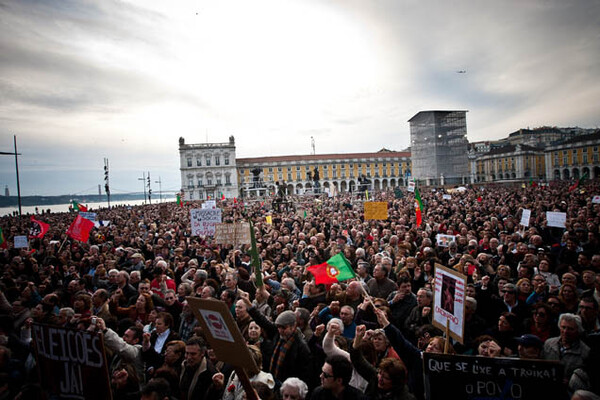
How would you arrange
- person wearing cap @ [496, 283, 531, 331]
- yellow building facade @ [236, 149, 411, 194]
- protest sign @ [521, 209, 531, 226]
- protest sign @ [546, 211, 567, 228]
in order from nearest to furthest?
person wearing cap @ [496, 283, 531, 331] → protest sign @ [546, 211, 567, 228] → protest sign @ [521, 209, 531, 226] → yellow building facade @ [236, 149, 411, 194]

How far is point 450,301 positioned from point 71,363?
10.9 feet

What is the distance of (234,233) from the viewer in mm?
8164

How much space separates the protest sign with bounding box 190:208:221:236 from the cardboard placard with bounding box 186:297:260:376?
8253 mm

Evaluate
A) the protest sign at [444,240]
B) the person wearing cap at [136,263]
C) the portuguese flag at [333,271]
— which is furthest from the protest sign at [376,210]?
the person wearing cap at [136,263]

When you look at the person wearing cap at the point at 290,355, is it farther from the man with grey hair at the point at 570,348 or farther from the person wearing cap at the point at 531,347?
the man with grey hair at the point at 570,348

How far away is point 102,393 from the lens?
2.62 meters

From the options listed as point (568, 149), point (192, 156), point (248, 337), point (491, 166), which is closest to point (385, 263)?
point (248, 337)

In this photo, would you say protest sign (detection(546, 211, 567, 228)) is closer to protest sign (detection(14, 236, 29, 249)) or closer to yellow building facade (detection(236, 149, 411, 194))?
protest sign (detection(14, 236, 29, 249))

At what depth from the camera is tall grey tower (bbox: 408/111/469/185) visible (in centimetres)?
5188

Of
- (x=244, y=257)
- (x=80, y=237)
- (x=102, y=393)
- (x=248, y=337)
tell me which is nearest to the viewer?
(x=102, y=393)

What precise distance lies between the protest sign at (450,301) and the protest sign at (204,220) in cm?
807

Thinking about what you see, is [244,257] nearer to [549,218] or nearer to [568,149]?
[549,218]

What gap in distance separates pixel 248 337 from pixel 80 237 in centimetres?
830

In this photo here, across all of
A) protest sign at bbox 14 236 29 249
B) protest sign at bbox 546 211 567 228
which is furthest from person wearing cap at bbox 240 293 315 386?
protest sign at bbox 14 236 29 249
